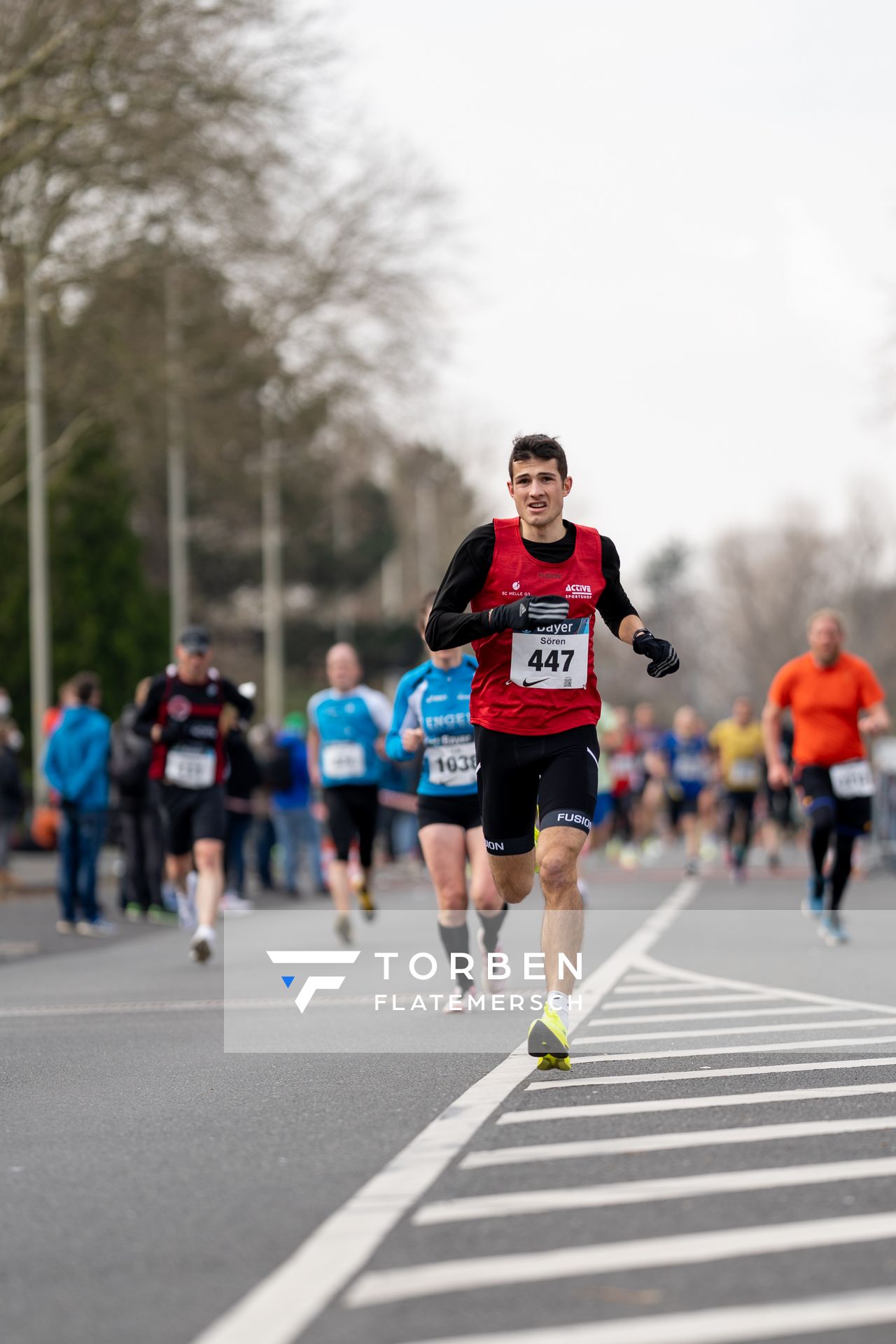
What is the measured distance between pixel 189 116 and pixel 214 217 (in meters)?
3.09

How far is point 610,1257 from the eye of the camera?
180 inches

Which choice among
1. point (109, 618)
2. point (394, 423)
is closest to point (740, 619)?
point (109, 618)

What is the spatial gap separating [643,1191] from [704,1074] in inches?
82.1

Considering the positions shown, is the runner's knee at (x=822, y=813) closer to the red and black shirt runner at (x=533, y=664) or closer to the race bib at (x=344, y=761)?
the race bib at (x=344, y=761)

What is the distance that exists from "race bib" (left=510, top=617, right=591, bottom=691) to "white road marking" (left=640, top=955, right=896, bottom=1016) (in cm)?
249

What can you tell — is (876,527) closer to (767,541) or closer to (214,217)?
(767,541)

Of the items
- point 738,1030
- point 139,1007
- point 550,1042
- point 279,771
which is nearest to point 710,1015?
point 738,1030

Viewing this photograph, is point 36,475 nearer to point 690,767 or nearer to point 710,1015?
point 690,767

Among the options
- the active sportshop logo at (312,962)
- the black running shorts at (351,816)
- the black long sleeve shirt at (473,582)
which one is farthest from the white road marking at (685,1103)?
the black running shorts at (351,816)

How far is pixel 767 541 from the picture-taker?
88125 mm

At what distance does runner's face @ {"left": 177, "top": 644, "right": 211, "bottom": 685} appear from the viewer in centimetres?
1345

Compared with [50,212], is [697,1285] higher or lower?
lower

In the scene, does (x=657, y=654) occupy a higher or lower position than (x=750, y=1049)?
higher

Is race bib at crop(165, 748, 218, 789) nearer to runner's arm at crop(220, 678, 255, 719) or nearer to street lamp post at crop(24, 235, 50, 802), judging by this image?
runner's arm at crop(220, 678, 255, 719)
